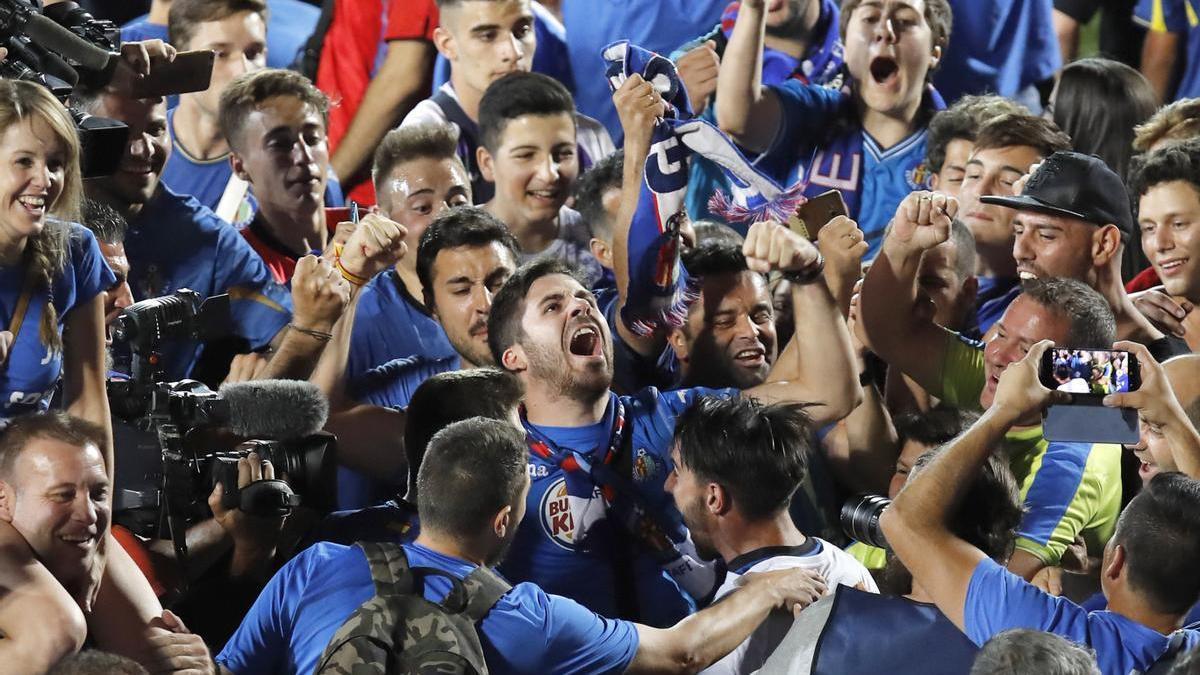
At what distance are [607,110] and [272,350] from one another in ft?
8.53

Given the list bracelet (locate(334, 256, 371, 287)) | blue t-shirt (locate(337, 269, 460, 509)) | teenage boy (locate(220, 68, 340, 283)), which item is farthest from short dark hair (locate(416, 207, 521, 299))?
teenage boy (locate(220, 68, 340, 283))

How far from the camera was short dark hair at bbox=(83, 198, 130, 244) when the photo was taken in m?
4.77

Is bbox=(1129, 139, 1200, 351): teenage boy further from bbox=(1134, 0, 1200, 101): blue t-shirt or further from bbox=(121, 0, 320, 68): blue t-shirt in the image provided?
bbox=(121, 0, 320, 68): blue t-shirt

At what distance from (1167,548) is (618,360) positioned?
2.04 meters

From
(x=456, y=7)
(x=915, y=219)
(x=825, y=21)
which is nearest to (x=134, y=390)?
(x=915, y=219)

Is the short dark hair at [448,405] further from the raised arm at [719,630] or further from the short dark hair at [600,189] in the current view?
the short dark hair at [600,189]

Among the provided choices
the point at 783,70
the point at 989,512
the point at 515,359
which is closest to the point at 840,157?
the point at 783,70

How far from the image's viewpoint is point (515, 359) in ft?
14.7

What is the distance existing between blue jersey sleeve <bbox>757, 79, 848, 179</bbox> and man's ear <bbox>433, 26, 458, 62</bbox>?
1.29 metres

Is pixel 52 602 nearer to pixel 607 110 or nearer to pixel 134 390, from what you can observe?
pixel 134 390

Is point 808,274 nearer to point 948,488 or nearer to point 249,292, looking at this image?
point 948,488

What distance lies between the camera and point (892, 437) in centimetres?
485

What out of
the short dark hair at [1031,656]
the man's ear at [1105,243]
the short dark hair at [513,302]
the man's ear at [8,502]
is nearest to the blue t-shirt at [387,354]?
the short dark hair at [513,302]

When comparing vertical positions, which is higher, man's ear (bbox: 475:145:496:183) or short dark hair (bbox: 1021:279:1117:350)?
short dark hair (bbox: 1021:279:1117:350)
